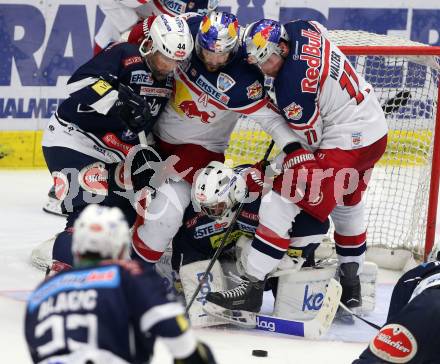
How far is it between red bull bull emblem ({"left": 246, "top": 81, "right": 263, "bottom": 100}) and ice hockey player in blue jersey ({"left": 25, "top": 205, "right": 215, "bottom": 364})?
1.95 meters

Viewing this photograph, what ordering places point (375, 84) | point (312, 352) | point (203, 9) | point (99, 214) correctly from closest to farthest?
point (99, 214), point (312, 352), point (203, 9), point (375, 84)

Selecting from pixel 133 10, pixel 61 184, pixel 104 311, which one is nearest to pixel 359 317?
pixel 61 184

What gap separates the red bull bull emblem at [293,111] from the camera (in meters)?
4.54

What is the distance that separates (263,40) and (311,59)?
0.66 ft

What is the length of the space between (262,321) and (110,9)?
6.73 ft

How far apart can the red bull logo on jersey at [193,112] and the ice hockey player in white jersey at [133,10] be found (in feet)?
2.44

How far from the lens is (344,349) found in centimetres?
446

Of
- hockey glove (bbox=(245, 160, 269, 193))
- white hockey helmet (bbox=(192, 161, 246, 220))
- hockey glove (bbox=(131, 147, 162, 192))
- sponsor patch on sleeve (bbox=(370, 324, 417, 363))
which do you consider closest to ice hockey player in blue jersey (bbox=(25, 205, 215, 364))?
sponsor patch on sleeve (bbox=(370, 324, 417, 363))

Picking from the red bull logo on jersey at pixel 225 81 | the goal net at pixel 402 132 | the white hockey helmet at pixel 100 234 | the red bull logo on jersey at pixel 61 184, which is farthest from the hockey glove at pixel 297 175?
the white hockey helmet at pixel 100 234

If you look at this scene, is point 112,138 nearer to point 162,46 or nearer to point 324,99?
point 162,46

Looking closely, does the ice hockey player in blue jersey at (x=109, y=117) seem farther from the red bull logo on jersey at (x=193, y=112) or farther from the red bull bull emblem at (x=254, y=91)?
the red bull bull emblem at (x=254, y=91)

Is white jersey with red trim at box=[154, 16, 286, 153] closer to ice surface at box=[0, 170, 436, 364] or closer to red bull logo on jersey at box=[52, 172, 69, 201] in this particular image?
red bull logo on jersey at box=[52, 172, 69, 201]

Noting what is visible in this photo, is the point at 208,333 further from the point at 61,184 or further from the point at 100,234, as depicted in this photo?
the point at 100,234

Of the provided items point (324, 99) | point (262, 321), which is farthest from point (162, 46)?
point (262, 321)
